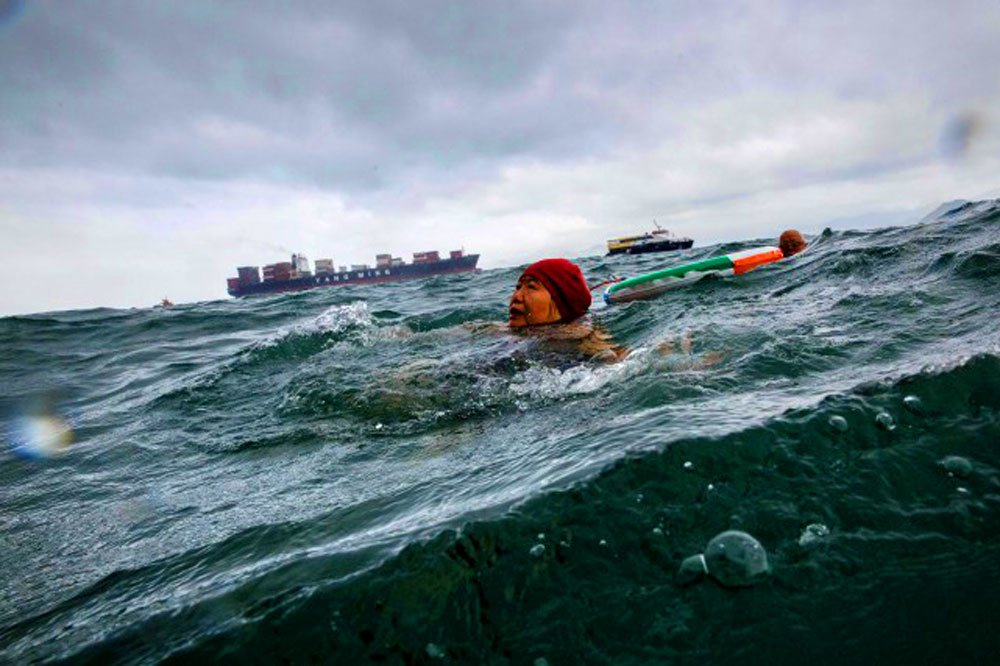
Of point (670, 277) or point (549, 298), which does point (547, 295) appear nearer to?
point (549, 298)

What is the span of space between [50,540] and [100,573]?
0.79m

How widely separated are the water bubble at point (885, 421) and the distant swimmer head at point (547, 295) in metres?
4.21

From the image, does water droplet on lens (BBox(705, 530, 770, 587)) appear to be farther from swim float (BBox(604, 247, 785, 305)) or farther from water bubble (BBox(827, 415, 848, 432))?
swim float (BBox(604, 247, 785, 305))

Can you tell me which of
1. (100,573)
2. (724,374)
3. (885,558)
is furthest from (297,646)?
(724,374)

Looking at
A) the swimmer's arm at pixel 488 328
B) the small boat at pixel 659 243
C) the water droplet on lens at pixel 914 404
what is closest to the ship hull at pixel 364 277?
the small boat at pixel 659 243

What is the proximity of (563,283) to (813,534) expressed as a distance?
15.6 ft

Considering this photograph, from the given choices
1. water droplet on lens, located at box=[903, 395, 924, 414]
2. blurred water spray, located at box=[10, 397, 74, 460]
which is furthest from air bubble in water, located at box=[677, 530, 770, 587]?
blurred water spray, located at box=[10, 397, 74, 460]

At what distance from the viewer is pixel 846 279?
21.6 ft

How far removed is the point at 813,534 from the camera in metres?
1.61

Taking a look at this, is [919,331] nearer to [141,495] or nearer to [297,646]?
[297,646]

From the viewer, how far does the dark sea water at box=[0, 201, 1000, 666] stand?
142 cm

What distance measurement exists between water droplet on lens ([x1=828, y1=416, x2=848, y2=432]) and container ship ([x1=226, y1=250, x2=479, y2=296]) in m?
82.0

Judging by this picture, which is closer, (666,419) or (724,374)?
(666,419)

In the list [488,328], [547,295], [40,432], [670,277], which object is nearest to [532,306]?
[547,295]
